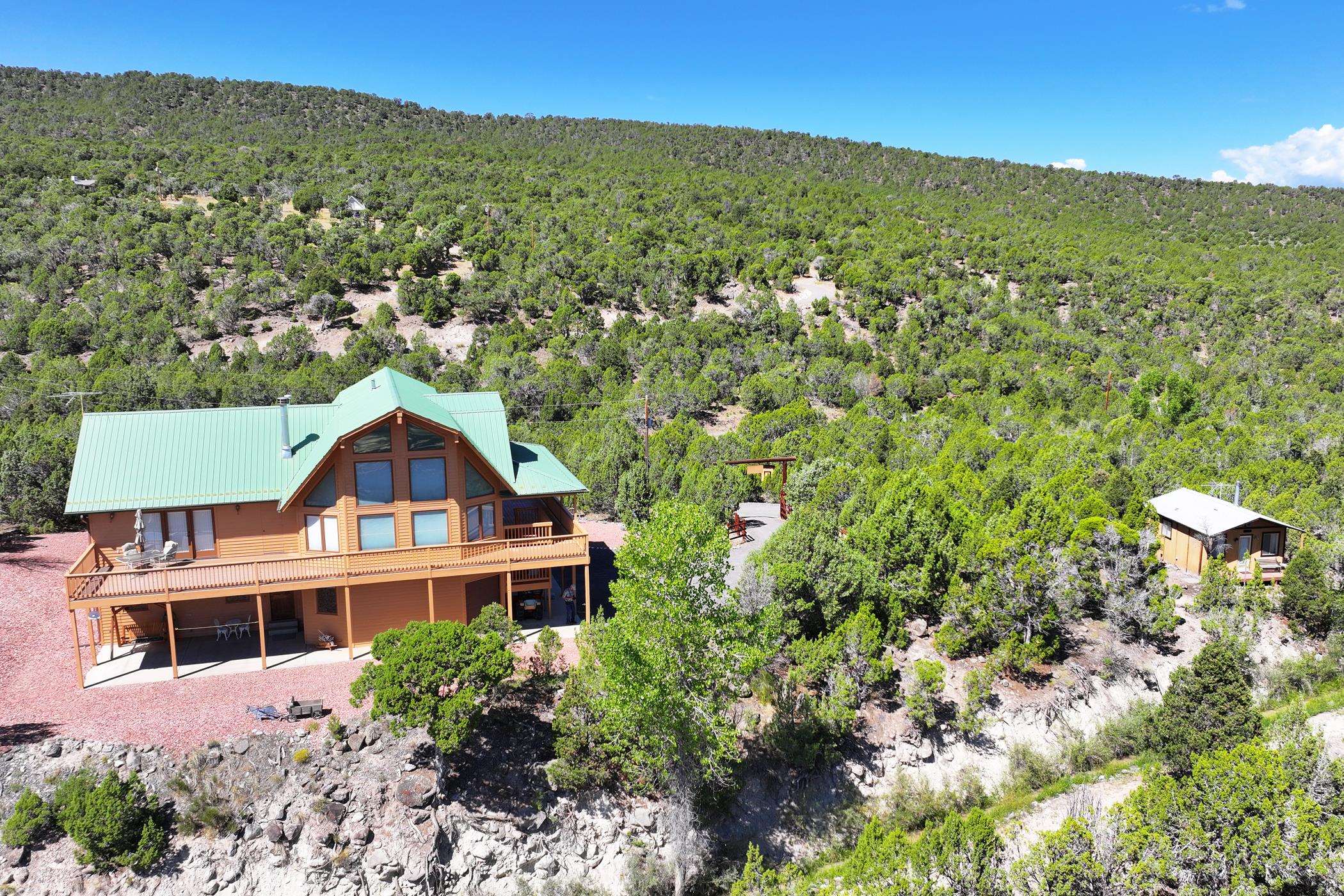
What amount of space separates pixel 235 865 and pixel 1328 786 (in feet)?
66.3

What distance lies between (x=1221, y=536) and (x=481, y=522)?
2438 cm

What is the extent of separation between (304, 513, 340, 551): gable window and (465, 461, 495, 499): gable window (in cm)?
324

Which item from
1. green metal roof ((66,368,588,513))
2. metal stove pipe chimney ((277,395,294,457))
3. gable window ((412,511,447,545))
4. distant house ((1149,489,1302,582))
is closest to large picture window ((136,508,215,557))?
green metal roof ((66,368,588,513))

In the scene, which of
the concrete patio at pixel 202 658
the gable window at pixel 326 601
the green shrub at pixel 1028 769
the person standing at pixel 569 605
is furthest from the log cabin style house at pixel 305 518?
the green shrub at pixel 1028 769

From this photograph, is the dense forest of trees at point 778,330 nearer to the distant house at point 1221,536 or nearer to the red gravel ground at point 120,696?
the distant house at point 1221,536

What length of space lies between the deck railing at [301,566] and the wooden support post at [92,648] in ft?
6.19

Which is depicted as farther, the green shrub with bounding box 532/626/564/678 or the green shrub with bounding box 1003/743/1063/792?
the green shrub with bounding box 1003/743/1063/792

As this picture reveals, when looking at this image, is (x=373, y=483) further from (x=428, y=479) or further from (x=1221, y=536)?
(x=1221, y=536)

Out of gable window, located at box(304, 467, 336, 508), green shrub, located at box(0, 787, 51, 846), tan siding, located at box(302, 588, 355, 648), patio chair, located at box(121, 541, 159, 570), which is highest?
gable window, located at box(304, 467, 336, 508)

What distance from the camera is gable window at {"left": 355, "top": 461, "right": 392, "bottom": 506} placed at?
58.5ft

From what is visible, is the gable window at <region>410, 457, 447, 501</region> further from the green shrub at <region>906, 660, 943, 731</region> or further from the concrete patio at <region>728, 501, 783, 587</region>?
the green shrub at <region>906, 660, 943, 731</region>

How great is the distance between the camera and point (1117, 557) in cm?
2300

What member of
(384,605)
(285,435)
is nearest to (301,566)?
(384,605)

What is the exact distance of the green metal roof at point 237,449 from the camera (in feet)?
57.6
